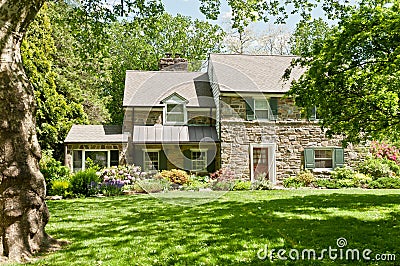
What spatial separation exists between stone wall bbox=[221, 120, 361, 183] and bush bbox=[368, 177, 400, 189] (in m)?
2.51

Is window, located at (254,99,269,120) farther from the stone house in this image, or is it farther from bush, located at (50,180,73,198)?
bush, located at (50,180,73,198)

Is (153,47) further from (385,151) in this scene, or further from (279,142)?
(385,151)

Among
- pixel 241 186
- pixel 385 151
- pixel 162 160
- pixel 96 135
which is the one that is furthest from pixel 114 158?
pixel 385 151

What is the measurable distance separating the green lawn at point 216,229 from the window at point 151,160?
7877 millimetres

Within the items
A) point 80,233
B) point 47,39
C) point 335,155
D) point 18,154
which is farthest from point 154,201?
point 47,39

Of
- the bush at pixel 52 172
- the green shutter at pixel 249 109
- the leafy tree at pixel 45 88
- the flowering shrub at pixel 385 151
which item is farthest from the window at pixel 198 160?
the flowering shrub at pixel 385 151

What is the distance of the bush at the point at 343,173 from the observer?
60.7 ft

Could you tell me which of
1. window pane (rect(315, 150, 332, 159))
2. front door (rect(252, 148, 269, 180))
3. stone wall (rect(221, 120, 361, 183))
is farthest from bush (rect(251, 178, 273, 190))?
window pane (rect(315, 150, 332, 159))

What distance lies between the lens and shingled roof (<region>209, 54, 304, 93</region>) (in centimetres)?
1945

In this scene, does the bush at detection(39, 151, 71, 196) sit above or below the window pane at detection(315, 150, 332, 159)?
below

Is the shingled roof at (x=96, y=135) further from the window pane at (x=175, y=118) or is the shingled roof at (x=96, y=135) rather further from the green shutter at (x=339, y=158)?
the green shutter at (x=339, y=158)

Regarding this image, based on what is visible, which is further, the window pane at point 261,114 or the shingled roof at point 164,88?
the shingled roof at point 164,88

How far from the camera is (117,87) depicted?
33.1m

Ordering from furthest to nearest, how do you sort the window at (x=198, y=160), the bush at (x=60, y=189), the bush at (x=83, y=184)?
1. the window at (x=198, y=160)
2. the bush at (x=83, y=184)
3. the bush at (x=60, y=189)
